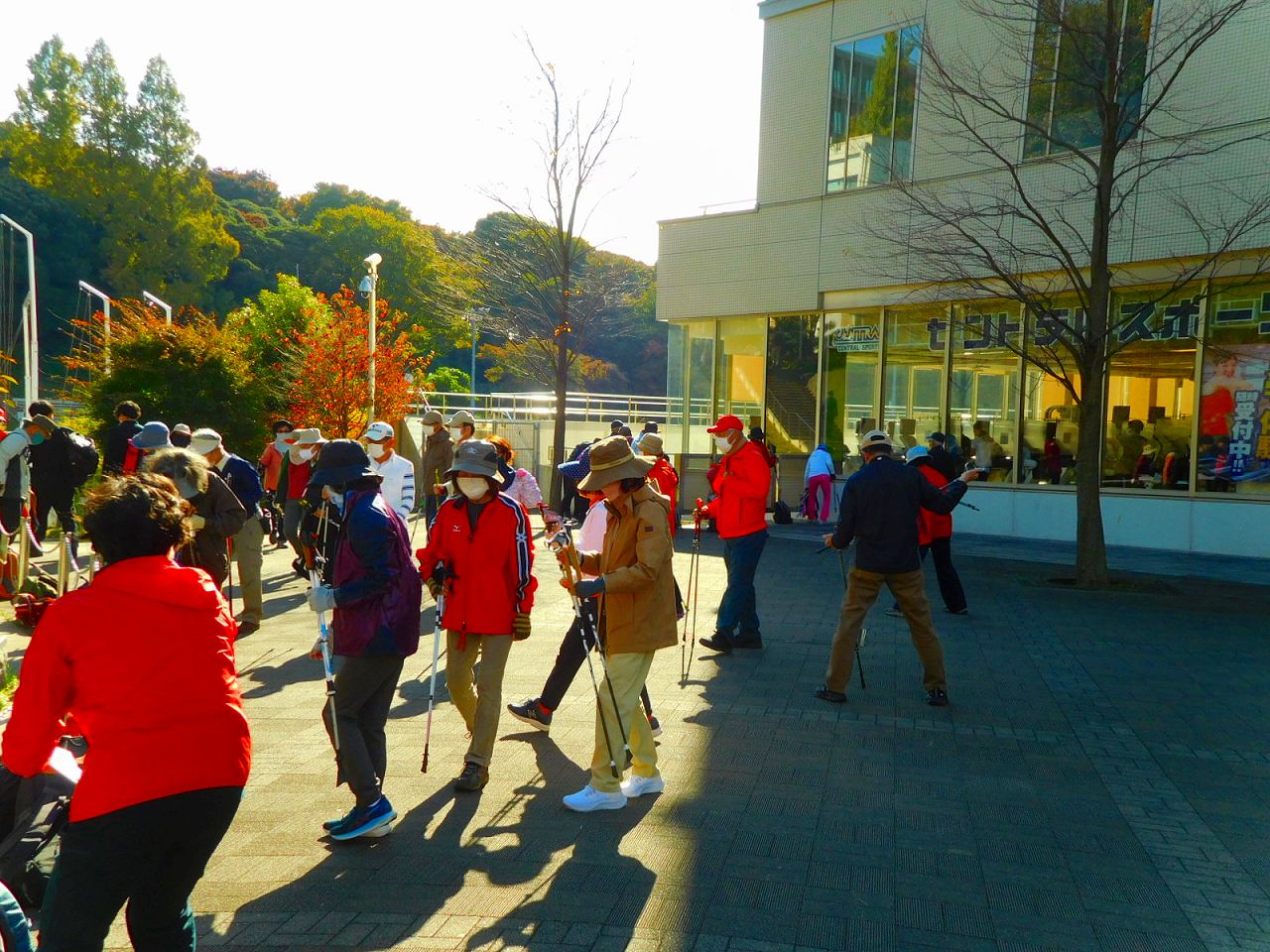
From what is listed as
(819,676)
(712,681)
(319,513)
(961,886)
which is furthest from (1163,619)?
(319,513)

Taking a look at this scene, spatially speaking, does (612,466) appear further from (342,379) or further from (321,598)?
(342,379)

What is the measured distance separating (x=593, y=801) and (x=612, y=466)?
5.17ft

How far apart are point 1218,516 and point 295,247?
6090 cm

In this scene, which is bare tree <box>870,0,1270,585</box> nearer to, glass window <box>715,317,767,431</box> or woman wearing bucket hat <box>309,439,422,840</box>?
glass window <box>715,317,767,431</box>

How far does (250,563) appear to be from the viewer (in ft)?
31.4

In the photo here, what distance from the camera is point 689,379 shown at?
2438 centimetres

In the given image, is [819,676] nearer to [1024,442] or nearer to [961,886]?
[961,886]

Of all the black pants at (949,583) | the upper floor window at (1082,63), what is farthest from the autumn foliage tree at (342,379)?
the black pants at (949,583)

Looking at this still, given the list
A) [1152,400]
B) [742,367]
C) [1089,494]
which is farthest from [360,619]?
[742,367]

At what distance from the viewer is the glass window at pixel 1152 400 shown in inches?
653

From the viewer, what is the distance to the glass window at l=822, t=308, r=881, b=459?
69.4 ft

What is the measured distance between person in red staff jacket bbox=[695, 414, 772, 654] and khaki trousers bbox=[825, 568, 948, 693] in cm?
152

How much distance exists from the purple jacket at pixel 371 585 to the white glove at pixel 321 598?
25 mm

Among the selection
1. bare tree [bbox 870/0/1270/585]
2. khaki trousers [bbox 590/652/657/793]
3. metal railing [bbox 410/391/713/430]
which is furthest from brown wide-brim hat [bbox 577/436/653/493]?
metal railing [bbox 410/391/713/430]
